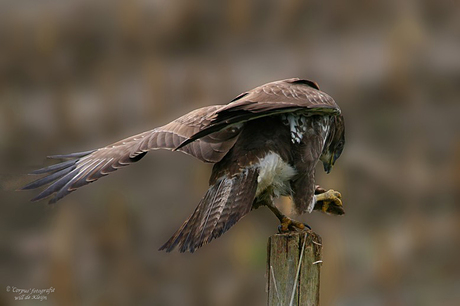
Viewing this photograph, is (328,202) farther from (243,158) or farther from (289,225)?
(243,158)

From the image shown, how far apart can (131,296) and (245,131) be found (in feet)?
8.99

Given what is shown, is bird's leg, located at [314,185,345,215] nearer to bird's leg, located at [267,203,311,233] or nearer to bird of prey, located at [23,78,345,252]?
bird of prey, located at [23,78,345,252]

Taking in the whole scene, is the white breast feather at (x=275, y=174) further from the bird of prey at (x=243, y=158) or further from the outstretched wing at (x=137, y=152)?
the outstretched wing at (x=137, y=152)

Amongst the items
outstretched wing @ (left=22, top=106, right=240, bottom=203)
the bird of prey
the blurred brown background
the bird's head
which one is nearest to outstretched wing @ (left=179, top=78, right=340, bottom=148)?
the bird of prey

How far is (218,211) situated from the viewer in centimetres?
354

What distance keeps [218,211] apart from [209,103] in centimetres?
273

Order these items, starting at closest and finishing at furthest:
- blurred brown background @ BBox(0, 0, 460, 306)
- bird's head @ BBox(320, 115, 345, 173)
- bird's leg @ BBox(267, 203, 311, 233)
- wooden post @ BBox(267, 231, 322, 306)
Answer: wooden post @ BBox(267, 231, 322, 306) → bird's leg @ BBox(267, 203, 311, 233) → bird's head @ BBox(320, 115, 345, 173) → blurred brown background @ BBox(0, 0, 460, 306)

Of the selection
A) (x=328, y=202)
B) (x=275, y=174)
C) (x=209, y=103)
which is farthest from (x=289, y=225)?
(x=209, y=103)

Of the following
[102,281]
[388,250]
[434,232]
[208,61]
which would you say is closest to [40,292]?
[102,281]

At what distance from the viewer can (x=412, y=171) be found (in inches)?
256

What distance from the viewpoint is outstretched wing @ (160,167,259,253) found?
3457mm

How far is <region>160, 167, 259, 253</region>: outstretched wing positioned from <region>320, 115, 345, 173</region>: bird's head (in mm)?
715

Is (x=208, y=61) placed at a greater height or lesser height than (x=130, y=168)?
greater

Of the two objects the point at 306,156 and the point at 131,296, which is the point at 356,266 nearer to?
the point at 131,296
